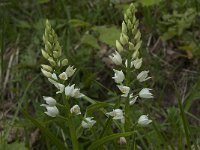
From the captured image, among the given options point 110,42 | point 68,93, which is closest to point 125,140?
point 68,93

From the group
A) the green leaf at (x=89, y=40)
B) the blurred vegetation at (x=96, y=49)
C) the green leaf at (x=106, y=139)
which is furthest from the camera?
the green leaf at (x=89, y=40)

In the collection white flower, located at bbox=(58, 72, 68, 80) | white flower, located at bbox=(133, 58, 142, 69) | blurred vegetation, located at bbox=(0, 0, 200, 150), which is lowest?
blurred vegetation, located at bbox=(0, 0, 200, 150)

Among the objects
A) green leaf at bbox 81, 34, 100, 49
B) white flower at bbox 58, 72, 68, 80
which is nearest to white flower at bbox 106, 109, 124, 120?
white flower at bbox 58, 72, 68, 80

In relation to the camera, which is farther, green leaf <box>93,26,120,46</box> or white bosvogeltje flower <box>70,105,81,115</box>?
green leaf <box>93,26,120,46</box>

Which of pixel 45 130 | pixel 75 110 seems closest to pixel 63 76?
pixel 75 110

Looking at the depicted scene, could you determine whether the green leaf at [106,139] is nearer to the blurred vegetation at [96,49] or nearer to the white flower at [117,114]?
Result: the white flower at [117,114]

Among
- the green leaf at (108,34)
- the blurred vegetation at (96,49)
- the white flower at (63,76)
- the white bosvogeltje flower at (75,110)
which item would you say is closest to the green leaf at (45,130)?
the white bosvogeltje flower at (75,110)

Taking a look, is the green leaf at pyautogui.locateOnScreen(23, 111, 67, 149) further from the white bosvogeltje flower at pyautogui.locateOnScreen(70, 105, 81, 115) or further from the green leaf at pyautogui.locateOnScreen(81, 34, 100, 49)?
the green leaf at pyautogui.locateOnScreen(81, 34, 100, 49)

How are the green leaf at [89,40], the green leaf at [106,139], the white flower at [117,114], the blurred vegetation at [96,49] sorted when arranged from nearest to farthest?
the green leaf at [106,139] → the white flower at [117,114] → the blurred vegetation at [96,49] → the green leaf at [89,40]
